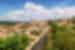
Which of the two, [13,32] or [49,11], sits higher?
[49,11]

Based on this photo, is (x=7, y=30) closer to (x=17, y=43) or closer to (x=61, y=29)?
(x=17, y=43)

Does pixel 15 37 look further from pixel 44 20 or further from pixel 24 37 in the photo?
pixel 44 20

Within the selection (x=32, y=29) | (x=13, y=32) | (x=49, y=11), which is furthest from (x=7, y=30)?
(x=49, y=11)

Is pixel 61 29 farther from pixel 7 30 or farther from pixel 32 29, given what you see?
pixel 7 30

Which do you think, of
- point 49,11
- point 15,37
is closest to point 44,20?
point 49,11

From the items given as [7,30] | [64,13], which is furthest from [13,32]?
[64,13]

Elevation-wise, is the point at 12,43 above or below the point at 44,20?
below

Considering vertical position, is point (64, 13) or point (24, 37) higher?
point (64, 13)
